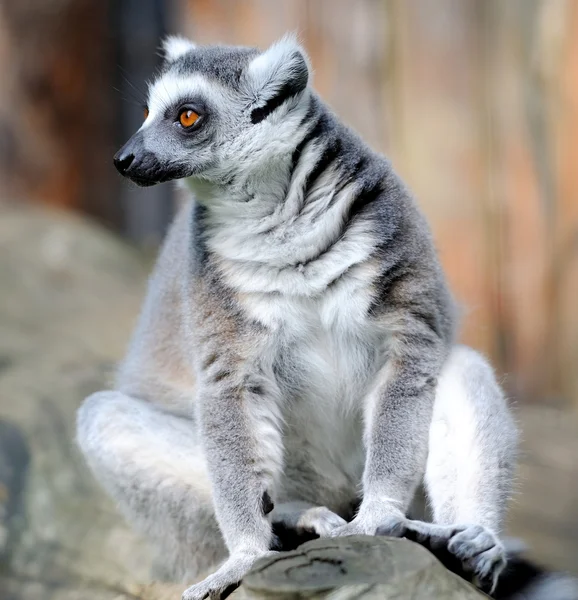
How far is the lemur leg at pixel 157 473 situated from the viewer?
461 centimetres

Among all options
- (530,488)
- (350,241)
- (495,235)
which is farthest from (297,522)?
(495,235)

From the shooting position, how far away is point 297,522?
4160 millimetres

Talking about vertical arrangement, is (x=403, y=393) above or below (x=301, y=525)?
above

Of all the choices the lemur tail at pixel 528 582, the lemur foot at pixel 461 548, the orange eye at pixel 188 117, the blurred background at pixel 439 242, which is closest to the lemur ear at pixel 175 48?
Result: the orange eye at pixel 188 117

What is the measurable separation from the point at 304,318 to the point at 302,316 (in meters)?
0.01

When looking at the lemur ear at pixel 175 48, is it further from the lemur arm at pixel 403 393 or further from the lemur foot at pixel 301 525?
the lemur foot at pixel 301 525

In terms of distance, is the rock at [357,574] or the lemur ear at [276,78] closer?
the rock at [357,574]

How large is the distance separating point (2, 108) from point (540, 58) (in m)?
5.74

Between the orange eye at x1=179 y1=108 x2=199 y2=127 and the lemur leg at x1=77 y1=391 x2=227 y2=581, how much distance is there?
4.75 ft

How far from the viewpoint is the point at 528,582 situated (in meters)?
4.04

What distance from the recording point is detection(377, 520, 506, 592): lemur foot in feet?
11.7

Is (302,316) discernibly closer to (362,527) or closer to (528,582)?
(362,527)

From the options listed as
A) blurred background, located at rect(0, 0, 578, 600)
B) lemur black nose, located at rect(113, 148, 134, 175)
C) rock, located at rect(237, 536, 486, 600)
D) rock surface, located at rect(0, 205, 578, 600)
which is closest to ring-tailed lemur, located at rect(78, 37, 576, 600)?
lemur black nose, located at rect(113, 148, 134, 175)

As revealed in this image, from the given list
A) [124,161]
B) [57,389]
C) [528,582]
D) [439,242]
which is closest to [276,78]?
[124,161]
